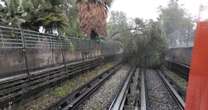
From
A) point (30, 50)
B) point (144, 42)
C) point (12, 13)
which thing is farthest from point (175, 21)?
point (30, 50)

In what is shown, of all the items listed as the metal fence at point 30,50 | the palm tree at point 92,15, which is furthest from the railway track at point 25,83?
the palm tree at point 92,15

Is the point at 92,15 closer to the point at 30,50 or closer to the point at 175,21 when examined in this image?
the point at 30,50

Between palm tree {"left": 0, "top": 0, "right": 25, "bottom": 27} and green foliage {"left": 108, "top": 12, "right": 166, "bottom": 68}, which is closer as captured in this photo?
palm tree {"left": 0, "top": 0, "right": 25, "bottom": 27}

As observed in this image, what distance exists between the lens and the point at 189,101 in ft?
6.55

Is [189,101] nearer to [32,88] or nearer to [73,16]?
[32,88]

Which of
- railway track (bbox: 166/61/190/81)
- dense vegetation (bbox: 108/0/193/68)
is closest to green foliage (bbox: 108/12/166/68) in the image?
dense vegetation (bbox: 108/0/193/68)

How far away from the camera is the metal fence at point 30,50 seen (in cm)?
882

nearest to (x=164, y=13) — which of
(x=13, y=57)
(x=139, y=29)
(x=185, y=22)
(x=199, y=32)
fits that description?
(x=185, y=22)

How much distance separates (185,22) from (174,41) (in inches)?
261

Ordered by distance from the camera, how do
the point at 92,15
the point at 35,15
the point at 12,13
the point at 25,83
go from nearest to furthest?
1. the point at 25,83
2. the point at 12,13
3. the point at 35,15
4. the point at 92,15

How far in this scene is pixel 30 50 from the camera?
34.8ft

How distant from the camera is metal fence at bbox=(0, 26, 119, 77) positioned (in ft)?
28.9

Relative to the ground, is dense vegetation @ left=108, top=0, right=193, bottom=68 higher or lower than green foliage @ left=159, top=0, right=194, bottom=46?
lower

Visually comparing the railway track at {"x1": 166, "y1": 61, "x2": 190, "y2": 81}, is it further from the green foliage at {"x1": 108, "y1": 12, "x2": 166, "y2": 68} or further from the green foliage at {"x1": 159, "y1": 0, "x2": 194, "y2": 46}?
the green foliage at {"x1": 159, "y1": 0, "x2": 194, "y2": 46}
